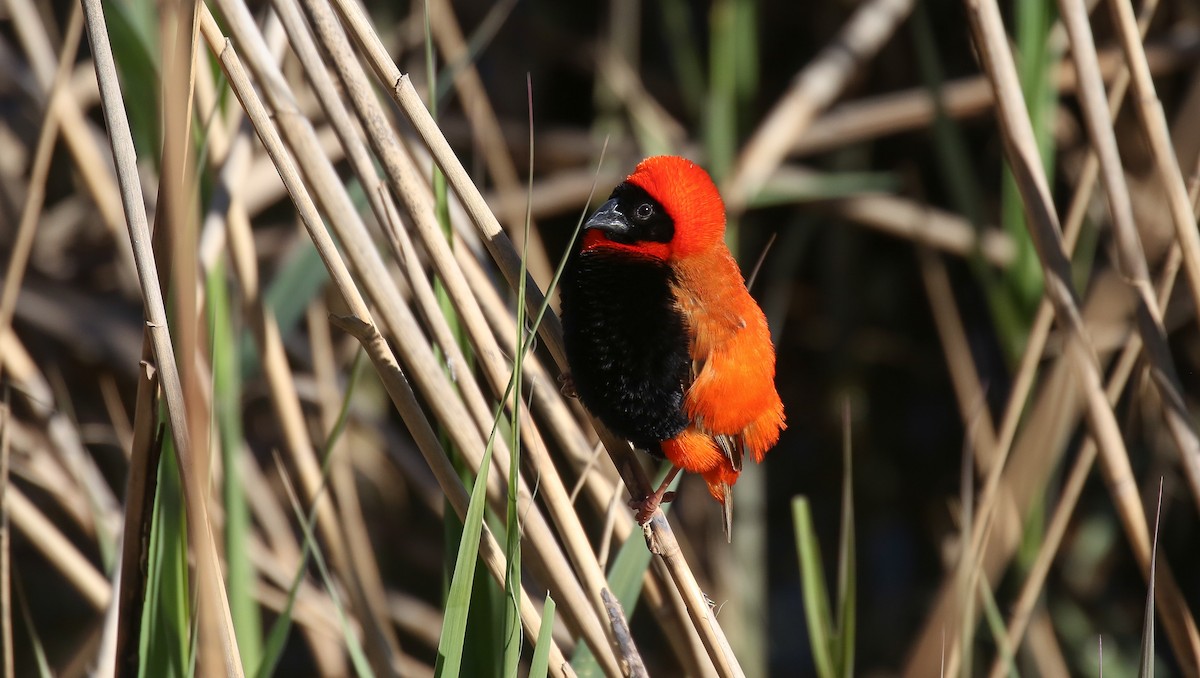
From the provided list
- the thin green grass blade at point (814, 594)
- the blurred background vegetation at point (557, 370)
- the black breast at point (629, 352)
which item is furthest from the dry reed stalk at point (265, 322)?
the thin green grass blade at point (814, 594)

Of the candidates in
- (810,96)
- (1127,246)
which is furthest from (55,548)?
(810,96)

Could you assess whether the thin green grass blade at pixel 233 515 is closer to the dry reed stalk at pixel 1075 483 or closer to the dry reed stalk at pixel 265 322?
the dry reed stalk at pixel 265 322

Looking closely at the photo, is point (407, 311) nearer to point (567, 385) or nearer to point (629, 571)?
point (567, 385)

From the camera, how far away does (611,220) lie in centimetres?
148

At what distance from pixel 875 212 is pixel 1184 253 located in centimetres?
146

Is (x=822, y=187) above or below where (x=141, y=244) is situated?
below

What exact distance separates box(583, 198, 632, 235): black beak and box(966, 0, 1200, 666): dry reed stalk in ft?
2.10

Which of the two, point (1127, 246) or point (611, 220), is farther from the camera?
point (1127, 246)

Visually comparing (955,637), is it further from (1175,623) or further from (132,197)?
(132,197)

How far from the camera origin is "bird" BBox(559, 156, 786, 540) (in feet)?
4.59

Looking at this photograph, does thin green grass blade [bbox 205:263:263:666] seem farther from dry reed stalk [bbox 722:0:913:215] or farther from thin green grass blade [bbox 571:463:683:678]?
dry reed stalk [bbox 722:0:913:215]

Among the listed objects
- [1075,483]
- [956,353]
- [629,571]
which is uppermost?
[629,571]

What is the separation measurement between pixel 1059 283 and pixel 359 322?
1130mm

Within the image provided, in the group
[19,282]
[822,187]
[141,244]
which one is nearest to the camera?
[141,244]
